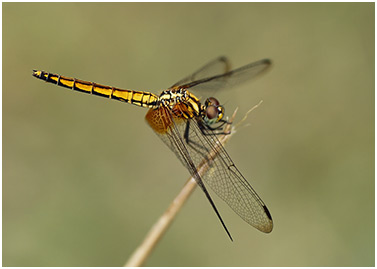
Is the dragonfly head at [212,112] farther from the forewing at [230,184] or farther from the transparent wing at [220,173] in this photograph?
the forewing at [230,184]

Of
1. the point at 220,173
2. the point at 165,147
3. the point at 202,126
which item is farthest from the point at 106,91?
the point at 165,147

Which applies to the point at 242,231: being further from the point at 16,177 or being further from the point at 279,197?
the point at 16,177

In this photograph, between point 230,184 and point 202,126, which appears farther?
point 202,126

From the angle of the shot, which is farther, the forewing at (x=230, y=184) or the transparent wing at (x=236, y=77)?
the transparent wing at (x=236, y=77)

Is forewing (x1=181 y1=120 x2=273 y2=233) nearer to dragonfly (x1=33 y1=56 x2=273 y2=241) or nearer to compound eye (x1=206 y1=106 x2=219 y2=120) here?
dragonfly (x1=33 y1=56 x2=273 y2=241)

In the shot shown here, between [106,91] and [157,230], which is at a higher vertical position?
[106,91]

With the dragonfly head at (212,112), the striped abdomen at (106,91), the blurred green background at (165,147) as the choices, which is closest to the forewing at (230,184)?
the dragonfly head at (212,112)

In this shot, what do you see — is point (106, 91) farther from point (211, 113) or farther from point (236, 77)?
point (236, 77)

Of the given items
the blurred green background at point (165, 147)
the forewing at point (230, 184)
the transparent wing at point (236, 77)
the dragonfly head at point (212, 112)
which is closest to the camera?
the forewing at point (230, 184)
